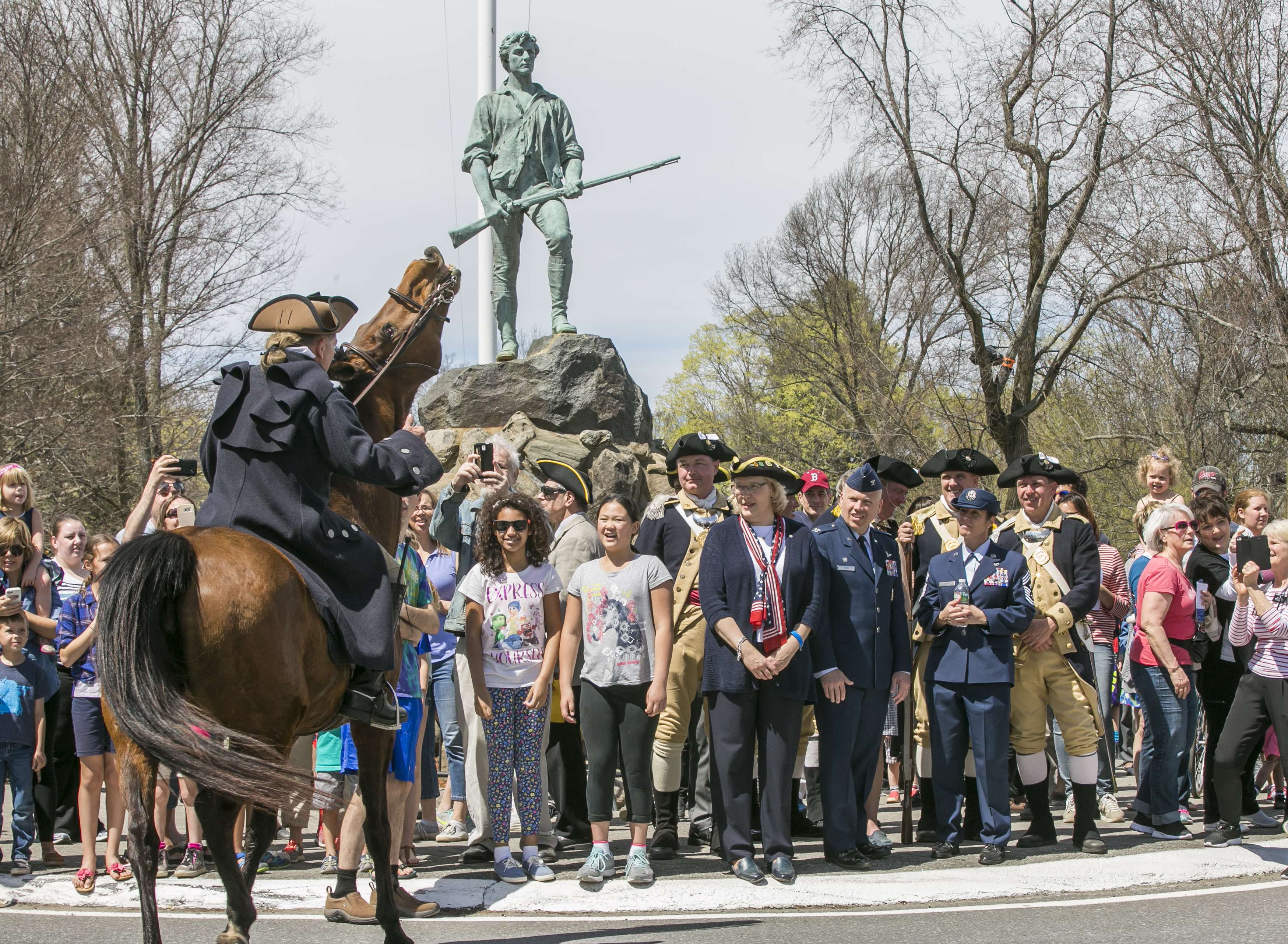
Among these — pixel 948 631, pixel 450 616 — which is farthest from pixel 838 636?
pixel 450 616

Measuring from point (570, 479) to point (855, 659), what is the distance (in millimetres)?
2445

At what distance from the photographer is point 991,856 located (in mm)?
6473

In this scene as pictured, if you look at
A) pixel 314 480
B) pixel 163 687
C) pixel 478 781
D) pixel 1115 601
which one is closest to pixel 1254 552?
pixel 1115 601

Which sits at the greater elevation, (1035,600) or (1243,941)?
(1035,600)

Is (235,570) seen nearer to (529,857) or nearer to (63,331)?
(529,857)

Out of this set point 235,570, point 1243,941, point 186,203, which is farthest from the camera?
point 186,203

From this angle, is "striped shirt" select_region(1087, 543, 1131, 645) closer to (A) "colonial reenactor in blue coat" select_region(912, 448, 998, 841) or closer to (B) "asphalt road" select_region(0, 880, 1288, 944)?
(A) "colonial reenactor in blue coat" select_region(912, 448, 998, 841)

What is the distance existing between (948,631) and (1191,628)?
1.69m

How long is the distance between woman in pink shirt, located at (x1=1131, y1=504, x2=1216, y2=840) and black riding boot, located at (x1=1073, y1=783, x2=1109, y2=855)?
0.66 meters

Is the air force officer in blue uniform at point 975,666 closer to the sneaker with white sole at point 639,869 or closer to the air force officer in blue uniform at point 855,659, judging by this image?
the air force officer in blue uniform at point 855,659

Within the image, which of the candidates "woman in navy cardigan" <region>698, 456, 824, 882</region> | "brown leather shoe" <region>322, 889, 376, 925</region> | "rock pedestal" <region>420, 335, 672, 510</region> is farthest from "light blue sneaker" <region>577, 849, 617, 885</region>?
"rock pedestal" <region>420, 335, 672, 510</region>

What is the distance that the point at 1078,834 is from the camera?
22.2 ft

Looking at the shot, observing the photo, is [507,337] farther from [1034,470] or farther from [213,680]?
[213,680]

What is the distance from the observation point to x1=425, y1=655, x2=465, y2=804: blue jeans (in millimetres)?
7820
